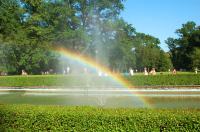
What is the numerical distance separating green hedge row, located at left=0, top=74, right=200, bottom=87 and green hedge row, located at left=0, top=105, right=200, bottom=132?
22647 mm

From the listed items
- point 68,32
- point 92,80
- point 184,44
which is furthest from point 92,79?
point 184,44

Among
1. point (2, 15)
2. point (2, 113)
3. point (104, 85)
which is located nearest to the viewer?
point (2, 113)

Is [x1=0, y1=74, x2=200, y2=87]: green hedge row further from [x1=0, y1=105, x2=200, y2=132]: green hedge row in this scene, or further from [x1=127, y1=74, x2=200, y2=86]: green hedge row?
[x1=0, y1=105, x2=200, y2=132]: green hedge row

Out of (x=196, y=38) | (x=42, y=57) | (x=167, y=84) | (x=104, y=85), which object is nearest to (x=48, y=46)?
(x=42, y=57)

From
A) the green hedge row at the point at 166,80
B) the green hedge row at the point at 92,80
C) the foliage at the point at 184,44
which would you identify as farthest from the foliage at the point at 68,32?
the foliage at the point at 184,44

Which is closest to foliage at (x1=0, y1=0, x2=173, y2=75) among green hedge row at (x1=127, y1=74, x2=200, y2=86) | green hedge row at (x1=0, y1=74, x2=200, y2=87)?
green hedge row at (x1=0, y1=74, x2=200, y2=87)

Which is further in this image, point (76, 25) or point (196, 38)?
point (196, 38)

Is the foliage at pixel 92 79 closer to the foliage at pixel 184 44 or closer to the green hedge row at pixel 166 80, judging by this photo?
the green hedge row at pixel 166 80

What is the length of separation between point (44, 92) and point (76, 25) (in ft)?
74.9

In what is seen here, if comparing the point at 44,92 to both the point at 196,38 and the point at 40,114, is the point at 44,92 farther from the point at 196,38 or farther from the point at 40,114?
the point at 196,38

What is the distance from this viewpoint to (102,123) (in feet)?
34.9

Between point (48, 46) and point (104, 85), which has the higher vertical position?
point (48, 46)

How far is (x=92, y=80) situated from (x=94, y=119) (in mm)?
25014

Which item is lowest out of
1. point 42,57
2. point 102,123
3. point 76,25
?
point 102,123
